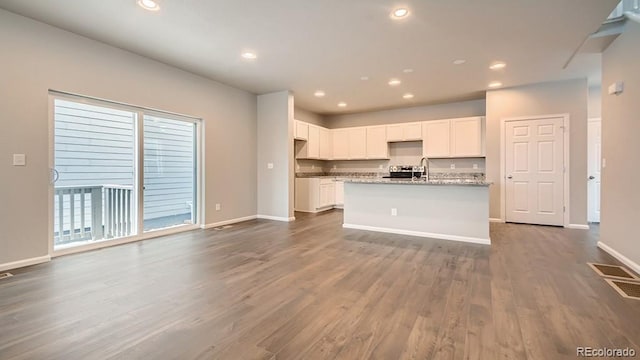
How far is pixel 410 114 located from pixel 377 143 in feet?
3.69

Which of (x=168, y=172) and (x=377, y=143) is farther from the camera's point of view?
(x=377, y=143)

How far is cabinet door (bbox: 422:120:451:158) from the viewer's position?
686cm

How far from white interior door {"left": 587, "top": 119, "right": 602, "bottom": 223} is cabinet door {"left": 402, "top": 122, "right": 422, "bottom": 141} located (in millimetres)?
3331

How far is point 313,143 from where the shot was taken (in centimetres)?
771

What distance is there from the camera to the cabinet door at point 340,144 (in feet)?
27.0

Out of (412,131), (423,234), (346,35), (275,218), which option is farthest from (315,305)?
(412,131)

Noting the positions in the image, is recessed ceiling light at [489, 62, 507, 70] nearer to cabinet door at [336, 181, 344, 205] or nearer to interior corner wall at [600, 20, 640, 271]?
interior corner wall at [600, 20, 640, 271]

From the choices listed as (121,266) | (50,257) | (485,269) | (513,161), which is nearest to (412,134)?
(513,161)

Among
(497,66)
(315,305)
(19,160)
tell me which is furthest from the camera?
(497,66)

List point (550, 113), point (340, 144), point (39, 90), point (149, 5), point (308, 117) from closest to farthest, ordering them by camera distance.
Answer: point (149, 5), point (39, 90), point (550, 113), point (308, 117), point (340, 144)

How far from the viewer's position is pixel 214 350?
1736mm

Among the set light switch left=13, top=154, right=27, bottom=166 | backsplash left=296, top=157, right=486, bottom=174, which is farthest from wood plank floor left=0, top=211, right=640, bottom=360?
backsplash left=296, top=157, right=486, bottom=174

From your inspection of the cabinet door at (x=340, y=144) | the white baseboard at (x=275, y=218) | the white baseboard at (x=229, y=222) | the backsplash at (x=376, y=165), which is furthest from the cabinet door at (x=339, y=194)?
the white baseboard at (x=229, y=222)

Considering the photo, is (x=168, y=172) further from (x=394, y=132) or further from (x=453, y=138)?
(x=453, y=138)
